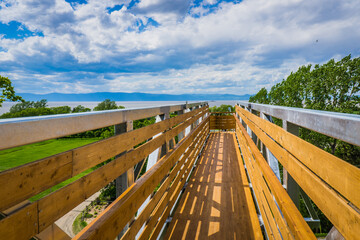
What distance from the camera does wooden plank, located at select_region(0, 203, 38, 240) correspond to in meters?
0.65

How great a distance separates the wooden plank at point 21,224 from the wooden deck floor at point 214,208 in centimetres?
Answer: 204

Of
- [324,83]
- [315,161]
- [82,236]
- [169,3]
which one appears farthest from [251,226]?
[324,83]

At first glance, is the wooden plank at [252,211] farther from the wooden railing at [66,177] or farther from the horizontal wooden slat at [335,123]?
the horizontal wooden slat at [335,123]

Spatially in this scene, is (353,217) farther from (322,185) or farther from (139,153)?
(139,153)

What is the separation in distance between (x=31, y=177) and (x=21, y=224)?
15 centimetres

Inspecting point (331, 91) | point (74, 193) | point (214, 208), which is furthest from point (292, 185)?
point (331, 91)

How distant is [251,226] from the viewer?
2691 mm

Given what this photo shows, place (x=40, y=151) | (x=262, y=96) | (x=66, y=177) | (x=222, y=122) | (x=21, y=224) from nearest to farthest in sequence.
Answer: (x=21, y=224), (x=66, y=177), (x=222, y=122), (x=262, y=96), (x=40, y=151)

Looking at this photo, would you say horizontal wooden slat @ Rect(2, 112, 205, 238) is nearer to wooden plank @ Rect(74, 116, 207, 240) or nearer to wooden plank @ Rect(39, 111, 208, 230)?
wooden plank @ Rect(39, 111, 208, 230)

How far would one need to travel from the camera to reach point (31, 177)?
0.75m

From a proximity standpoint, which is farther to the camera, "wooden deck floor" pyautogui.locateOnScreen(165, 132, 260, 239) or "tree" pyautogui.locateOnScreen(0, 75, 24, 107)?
"tree" pyautogui.locateOnScreen(0, 75, 24, 107)

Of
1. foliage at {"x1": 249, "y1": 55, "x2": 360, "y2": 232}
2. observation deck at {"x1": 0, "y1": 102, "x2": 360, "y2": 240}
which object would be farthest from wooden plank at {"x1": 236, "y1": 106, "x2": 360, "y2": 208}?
foliage at {"x1": 249, "y1": 55, "x2": 360, "y2": 232}

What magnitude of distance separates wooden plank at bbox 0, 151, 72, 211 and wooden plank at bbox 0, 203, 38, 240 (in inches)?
1.6

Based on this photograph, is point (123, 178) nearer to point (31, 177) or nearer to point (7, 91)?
point (31, 177)
